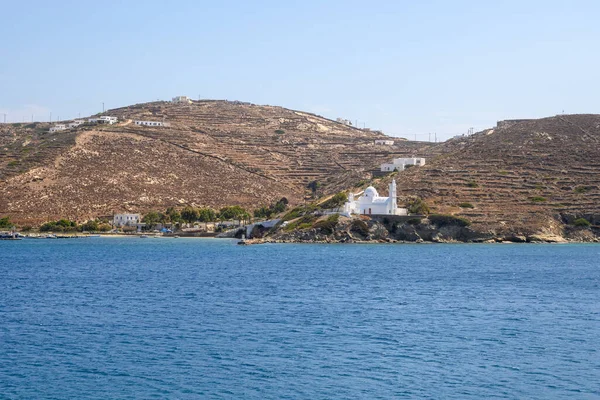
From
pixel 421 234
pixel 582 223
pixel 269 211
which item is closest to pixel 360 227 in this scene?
pixel 421 234

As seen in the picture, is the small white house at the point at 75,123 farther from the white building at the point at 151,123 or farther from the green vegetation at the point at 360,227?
the green vegetation at the point at 360,227

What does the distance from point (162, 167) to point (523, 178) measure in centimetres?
6646

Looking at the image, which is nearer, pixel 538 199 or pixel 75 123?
pixel 538 199

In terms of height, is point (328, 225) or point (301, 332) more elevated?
point (328, 225)

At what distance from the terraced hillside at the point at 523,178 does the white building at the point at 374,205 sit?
6.26 meters

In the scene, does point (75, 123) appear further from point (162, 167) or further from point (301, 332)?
point (301, 332)

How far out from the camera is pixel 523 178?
12544cm

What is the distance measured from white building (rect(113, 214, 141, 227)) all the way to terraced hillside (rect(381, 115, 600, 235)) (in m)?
41.0

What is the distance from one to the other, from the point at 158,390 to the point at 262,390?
3.52 metres

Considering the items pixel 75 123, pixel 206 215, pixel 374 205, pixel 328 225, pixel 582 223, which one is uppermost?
pixel 75 123

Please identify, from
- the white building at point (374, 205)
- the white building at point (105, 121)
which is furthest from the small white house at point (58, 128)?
the white building at point (374, 205)

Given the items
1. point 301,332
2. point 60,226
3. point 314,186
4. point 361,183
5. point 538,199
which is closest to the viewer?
point 301,332

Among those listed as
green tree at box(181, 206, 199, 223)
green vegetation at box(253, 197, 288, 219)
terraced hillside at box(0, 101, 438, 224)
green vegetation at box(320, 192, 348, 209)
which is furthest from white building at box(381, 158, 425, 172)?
green tree at box(181, 206, 199, 223)

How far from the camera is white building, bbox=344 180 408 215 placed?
367ft
